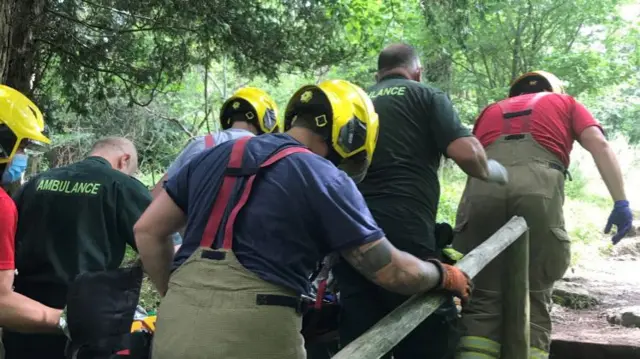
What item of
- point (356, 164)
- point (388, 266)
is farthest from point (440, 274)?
point (356, 164)

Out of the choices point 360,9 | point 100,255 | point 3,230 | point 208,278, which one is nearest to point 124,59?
point 360,9

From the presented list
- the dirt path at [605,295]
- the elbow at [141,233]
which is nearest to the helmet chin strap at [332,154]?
the elbow at [141,233]

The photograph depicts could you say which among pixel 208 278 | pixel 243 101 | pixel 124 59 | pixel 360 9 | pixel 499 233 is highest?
pixel 360 9

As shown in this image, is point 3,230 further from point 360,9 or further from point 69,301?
point 360,9

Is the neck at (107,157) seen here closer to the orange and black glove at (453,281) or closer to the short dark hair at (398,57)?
the short dark hair at (398,57)

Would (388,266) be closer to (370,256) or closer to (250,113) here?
(370,256)

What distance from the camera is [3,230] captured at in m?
2.25

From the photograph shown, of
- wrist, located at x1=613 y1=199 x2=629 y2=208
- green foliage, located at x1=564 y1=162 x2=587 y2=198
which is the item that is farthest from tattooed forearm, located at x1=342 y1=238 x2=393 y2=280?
green foliage, located at x1=564 y1=162 x2=587 y2=198

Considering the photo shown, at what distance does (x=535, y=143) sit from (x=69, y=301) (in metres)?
2.93

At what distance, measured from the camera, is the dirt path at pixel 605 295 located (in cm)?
484

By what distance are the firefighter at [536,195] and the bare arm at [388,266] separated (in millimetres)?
1775

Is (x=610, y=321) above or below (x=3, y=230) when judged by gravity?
below

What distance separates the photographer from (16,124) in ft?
8.66

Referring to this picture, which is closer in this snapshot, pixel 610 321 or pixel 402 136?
pixel 402 136
